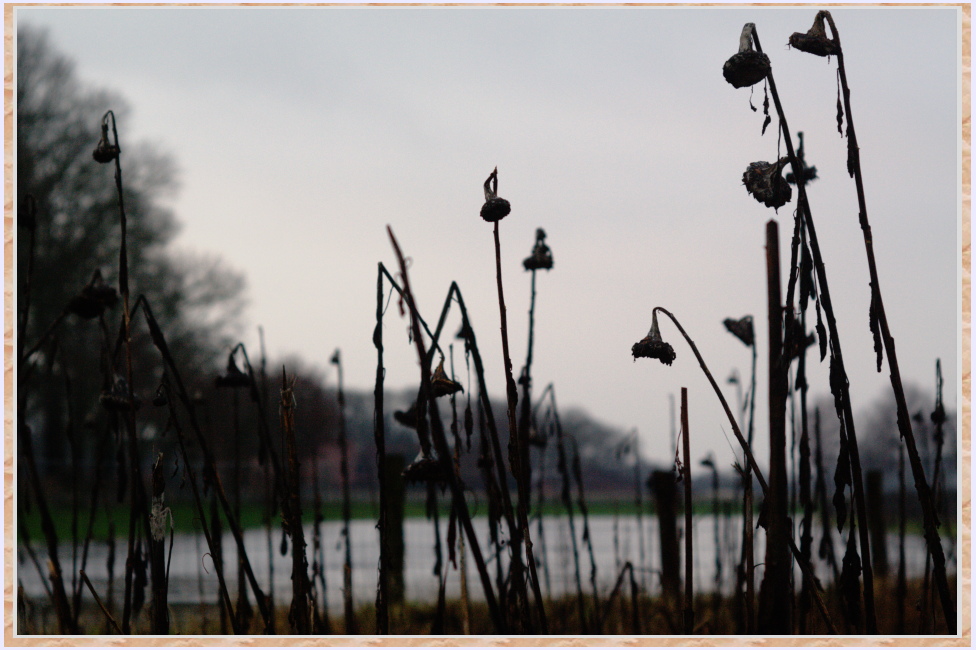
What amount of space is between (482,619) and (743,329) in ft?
6.04

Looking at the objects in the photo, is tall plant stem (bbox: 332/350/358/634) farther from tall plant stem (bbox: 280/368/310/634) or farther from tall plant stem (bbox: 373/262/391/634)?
tall plant stem (bbox: 373/262/391/634)

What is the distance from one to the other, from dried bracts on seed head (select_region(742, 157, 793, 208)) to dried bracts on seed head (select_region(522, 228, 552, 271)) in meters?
0.55

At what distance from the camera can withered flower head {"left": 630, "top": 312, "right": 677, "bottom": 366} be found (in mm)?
1301

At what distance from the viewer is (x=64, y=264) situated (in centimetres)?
1214

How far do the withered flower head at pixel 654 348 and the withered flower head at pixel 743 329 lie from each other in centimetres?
57

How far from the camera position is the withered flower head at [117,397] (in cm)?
144

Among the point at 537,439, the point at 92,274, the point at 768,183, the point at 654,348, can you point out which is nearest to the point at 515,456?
the point at 654,348

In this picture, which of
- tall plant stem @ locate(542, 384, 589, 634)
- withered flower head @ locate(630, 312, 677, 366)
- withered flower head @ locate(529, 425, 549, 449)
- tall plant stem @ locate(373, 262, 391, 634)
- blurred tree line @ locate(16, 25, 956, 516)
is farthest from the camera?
blurred tree line @ locate(16, 25, 956, 516)

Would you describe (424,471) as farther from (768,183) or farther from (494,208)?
(768,183)

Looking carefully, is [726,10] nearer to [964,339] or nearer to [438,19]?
[438,19]

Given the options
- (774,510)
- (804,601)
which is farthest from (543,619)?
(804,601)

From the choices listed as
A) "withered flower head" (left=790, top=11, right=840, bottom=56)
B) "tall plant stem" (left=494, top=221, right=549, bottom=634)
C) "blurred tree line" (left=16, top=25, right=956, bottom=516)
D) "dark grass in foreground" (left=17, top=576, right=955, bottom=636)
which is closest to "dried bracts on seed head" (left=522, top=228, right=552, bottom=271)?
"tall plant stem" (left=494, top=221, right=549, bottom=634)

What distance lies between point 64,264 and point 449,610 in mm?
10530

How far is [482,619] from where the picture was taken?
325 cm
